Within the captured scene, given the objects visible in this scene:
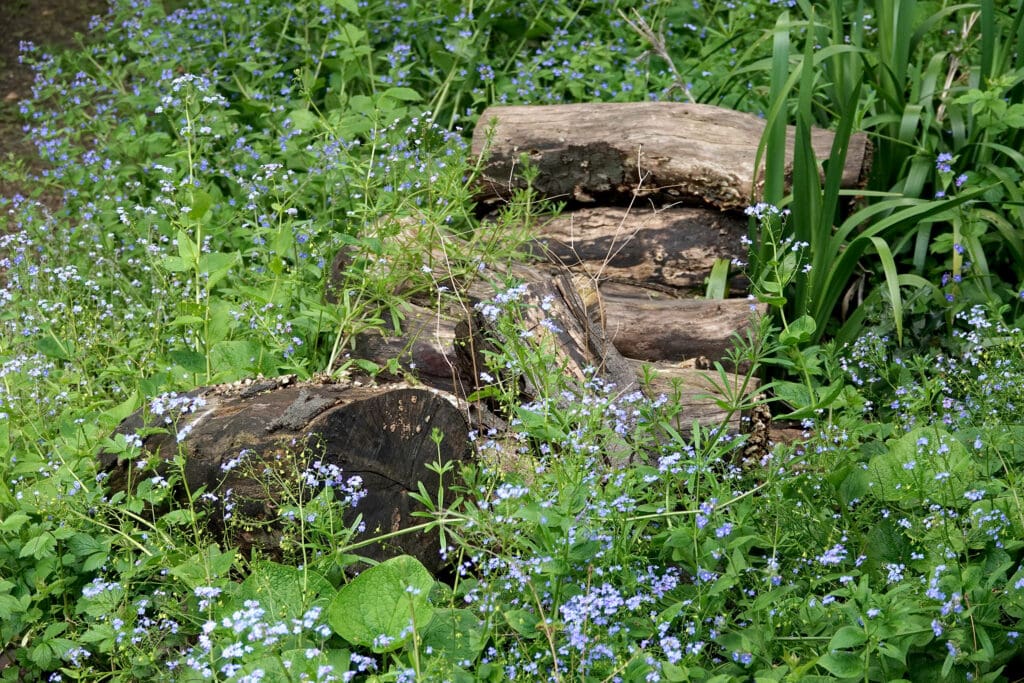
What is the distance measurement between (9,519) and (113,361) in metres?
1.03

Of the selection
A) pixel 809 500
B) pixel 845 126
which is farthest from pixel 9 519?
pixel 845 126

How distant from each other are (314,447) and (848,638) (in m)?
1.32

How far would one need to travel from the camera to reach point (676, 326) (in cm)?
369

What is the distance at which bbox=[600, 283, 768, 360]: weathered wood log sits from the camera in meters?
3.63

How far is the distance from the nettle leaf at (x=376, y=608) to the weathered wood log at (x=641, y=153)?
196 cm

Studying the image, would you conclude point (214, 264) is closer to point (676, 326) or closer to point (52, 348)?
point (52, 348)

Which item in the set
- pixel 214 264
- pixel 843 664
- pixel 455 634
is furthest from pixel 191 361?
pixel 843 664

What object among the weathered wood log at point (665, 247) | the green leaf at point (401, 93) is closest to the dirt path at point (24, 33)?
the green leaf at point (401, 93)

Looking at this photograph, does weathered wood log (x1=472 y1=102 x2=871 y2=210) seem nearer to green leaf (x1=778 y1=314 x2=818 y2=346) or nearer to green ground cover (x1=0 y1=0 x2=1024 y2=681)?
green ground cover (x1=0 y1=0 x2=1024 y2=681)

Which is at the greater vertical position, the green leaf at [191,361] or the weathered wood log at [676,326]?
the green leaf at [191,361]

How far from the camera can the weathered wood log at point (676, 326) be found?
363cm

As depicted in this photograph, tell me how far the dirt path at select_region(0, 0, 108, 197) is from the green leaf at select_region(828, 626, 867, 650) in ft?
18.0

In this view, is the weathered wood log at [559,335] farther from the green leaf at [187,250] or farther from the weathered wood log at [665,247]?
the green leaf at [187,250]

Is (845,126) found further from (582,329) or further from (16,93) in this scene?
(16,93)
